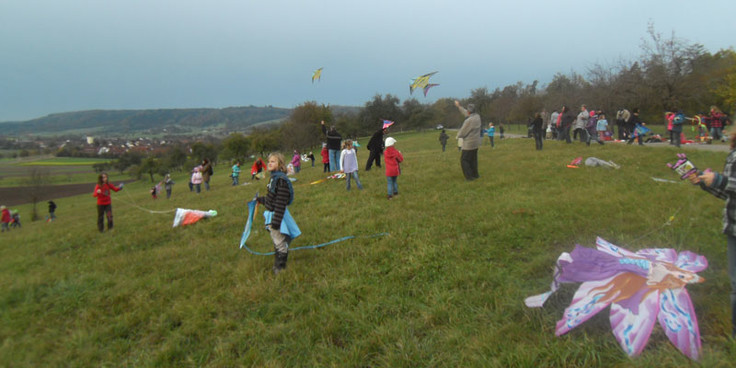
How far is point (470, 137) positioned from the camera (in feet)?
31.5

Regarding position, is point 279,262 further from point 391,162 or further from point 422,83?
point 422,83

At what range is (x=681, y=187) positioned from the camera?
7.70m

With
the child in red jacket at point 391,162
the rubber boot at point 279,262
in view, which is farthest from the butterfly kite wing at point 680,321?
the child in red jacket at point 391,162

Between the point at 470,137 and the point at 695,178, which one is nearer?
the point at 695,178

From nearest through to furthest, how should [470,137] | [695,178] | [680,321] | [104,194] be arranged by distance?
[680,321], [695,178], [104,194], [470,137]

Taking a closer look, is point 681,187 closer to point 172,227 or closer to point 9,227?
point 172,227

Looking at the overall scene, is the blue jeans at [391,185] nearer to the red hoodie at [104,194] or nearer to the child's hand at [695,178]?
the child's hand at [695,178]

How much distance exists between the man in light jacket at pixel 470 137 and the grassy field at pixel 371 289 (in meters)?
1.94

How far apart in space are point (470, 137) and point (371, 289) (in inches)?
266

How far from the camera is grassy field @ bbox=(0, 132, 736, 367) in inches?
120

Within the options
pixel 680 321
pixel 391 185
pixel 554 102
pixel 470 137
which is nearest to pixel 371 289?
pixel 680 321

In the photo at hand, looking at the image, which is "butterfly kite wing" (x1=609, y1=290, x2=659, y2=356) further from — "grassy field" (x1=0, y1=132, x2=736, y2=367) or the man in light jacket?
the man in light jacket

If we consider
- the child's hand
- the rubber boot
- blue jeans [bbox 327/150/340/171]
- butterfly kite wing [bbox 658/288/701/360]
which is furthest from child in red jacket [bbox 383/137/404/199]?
blue jeans [bbox 327/150/340/171]

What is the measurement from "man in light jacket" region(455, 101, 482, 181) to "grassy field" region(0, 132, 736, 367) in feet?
6.36
